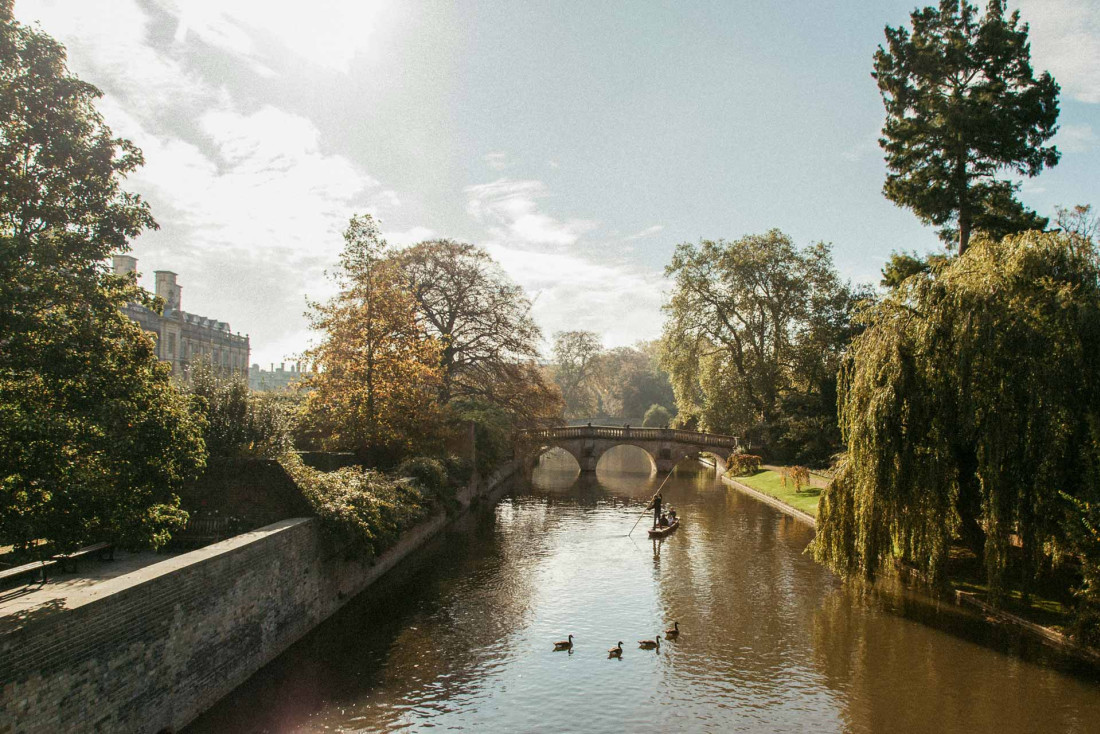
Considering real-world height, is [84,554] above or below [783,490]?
above

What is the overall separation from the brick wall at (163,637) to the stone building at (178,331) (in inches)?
2181

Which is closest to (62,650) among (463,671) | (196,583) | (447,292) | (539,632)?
(196,583)

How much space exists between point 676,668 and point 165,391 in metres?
10.6

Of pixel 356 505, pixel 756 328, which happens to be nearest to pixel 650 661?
pixel 356 505

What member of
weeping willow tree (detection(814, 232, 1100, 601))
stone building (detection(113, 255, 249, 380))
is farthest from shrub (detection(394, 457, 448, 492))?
stone building (detection(113, 255, 249, 380))

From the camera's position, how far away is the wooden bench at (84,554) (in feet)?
38.2

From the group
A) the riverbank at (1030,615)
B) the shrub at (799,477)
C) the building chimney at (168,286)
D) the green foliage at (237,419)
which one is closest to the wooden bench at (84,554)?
the green foliage at (237,419)

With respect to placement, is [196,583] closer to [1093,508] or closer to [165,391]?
[165,391]

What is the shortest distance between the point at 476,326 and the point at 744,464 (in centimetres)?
1990

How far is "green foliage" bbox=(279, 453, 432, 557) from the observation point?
17.1 meters

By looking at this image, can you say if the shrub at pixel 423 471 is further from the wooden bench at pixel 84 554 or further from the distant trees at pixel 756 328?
the distant trees at pixel 756 328

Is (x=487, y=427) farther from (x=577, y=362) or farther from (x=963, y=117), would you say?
(x=577, y=362)

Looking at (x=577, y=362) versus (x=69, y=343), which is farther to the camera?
(x=577, y=362)

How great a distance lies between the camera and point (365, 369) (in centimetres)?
2795
